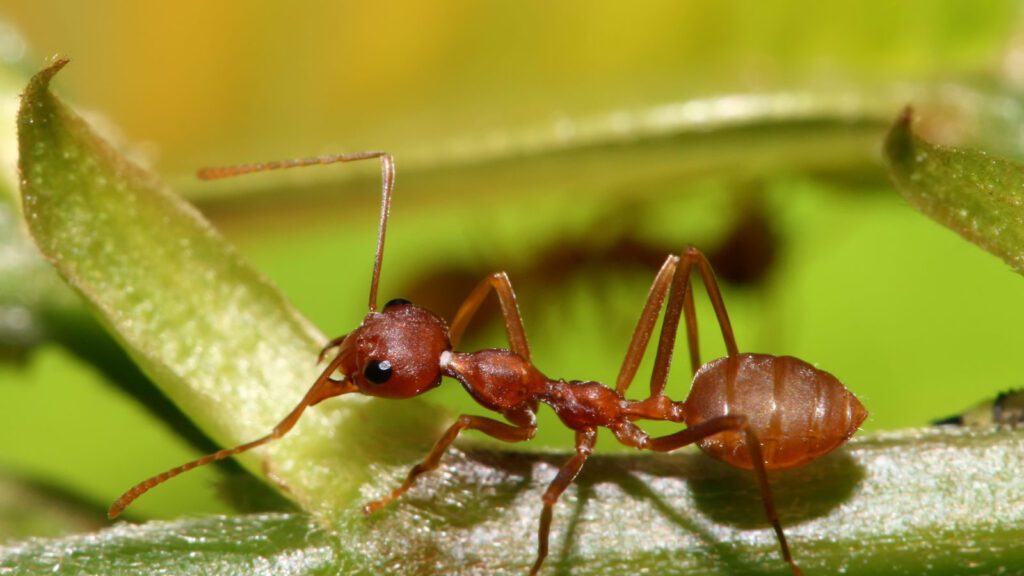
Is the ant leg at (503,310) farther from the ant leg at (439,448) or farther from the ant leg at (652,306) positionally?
the ant leg at (439,448)

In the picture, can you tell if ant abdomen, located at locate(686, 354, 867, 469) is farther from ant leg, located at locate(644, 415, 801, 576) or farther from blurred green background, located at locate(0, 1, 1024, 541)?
blurred green background, located at locate(0, 1, 1024, 541)

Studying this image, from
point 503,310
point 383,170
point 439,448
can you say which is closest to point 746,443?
point 439,448

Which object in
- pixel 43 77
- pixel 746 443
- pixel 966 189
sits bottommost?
pixel 746 443

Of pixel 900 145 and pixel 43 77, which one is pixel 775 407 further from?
pixel 43 77

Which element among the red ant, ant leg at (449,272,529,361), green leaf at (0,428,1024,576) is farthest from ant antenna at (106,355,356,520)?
ant leg at (449,272,529,361)

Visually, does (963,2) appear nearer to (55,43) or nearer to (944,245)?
(944,245)

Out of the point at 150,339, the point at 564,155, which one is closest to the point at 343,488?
the point at 150,339
